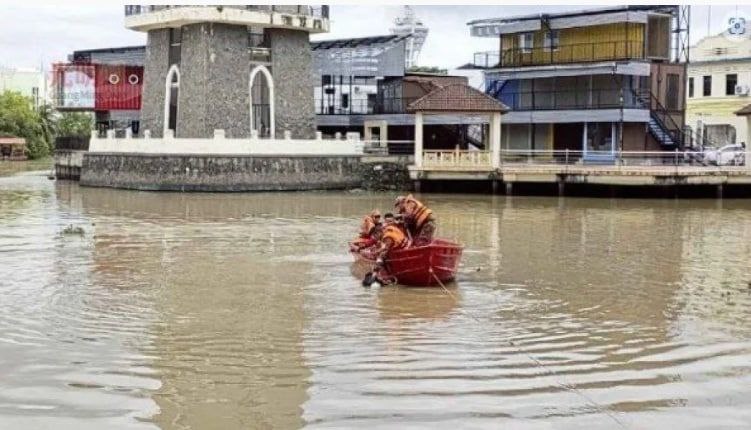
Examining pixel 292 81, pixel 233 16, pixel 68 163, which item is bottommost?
pixel 68 163

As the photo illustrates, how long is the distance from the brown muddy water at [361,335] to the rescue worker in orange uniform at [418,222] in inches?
36.6

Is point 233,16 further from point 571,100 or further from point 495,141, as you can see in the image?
point 571,100

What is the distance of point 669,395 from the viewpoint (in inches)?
356

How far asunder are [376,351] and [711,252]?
475 inches

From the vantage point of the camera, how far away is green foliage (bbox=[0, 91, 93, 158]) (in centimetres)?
8494

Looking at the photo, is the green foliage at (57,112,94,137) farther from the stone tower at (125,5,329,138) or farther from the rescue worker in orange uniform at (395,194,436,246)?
the rescue worker in orange uniform at (395,194,436,246)

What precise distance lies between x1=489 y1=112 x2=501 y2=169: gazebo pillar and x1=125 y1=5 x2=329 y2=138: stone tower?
9.48 meters

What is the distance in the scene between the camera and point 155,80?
4450 cm

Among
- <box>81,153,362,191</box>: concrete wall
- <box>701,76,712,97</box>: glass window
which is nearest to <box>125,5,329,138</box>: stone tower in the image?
<box>81,153,362,191</box>: concrete wall

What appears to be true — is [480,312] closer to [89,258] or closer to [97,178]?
[89,258]

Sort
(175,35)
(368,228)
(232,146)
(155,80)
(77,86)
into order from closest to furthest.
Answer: (368,228) → (232,146) → (175,35) → (155,80) → (77,86)

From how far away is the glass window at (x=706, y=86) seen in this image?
167 ft


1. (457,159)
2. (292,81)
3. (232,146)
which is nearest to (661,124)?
(457,159)

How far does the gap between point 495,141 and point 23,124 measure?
5876cm
